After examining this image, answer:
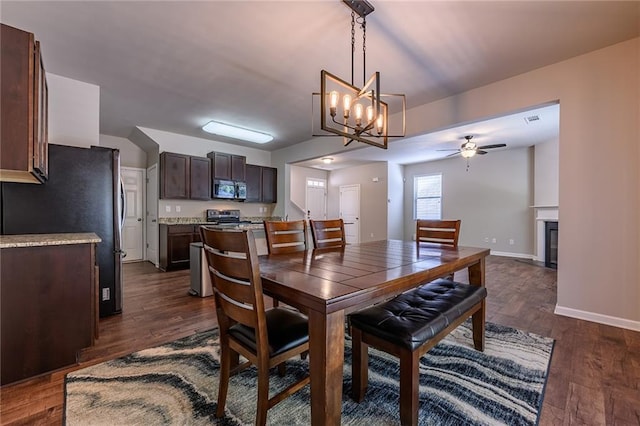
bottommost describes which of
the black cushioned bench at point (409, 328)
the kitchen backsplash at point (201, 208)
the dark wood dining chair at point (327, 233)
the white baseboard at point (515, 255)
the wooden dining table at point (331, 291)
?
the white baseboard at point (515, 255)

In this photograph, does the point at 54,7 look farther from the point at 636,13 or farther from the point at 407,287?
the point at 636,13

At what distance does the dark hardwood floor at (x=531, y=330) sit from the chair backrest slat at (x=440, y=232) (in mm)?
907

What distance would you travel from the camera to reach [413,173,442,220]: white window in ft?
25.1

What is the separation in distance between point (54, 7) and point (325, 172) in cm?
734

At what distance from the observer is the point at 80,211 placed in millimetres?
2520

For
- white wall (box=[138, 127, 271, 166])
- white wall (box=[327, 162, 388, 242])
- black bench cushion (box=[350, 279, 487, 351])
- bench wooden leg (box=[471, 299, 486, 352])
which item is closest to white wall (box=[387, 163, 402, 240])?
white wall (box=[327, 162, 388, 242])

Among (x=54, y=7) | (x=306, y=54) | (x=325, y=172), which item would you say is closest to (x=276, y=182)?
(x=325, y=172)

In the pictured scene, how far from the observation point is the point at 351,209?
8.50 meters

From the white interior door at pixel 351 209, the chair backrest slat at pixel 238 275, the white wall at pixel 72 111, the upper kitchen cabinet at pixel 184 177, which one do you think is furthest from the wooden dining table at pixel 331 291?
the white interior door at pixel 351 209

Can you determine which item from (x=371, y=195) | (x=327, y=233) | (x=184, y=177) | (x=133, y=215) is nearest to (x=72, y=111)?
(x=184, y=177)

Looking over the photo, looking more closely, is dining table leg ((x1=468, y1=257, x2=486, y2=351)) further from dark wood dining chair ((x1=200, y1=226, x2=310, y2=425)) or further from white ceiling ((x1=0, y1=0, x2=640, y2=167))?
white ceiling ((x1=0, y1=0, x2=640, y2=167))

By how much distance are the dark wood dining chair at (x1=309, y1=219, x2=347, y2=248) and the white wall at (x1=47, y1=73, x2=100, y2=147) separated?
9.59ft

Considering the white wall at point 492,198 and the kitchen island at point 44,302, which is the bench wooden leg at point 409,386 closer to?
the kitchen island at point 44,302

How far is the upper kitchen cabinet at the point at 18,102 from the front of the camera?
1.68 metres
